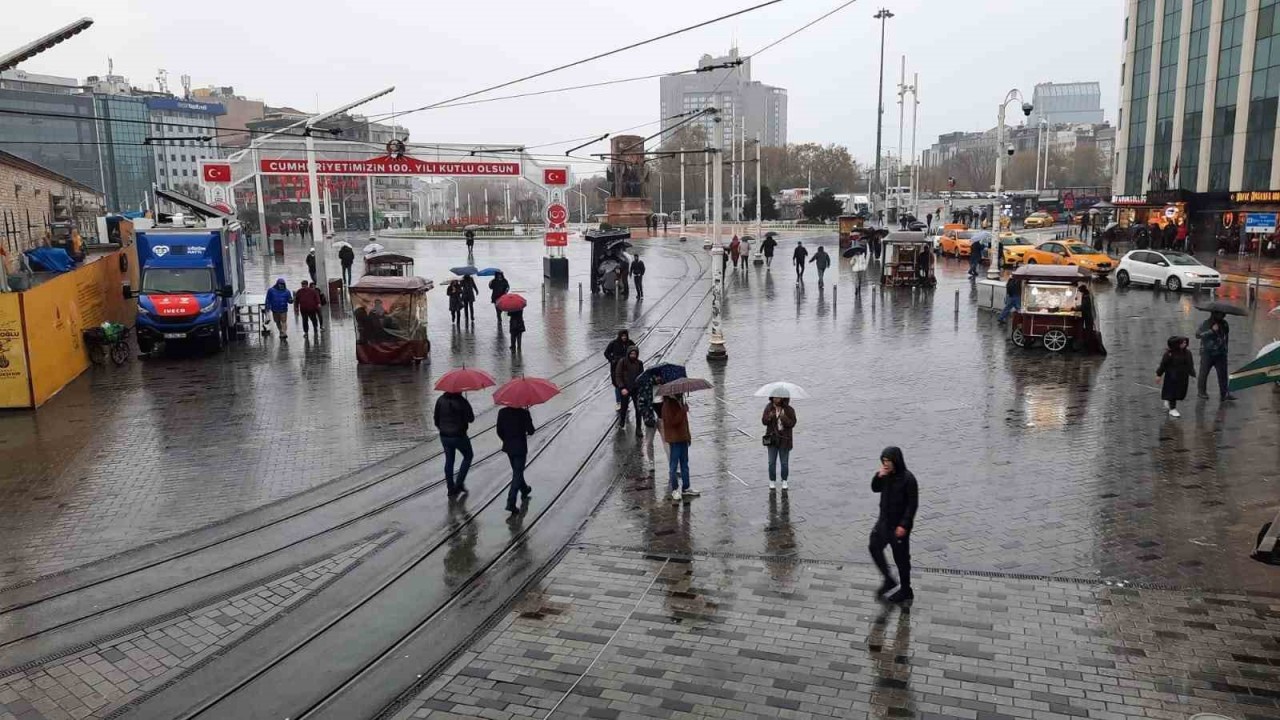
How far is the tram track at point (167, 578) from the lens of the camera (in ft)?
26.5

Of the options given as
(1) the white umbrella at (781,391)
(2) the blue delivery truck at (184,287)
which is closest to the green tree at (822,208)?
(2) the blue delivery truck at (184,287)

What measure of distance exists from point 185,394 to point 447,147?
17235mm

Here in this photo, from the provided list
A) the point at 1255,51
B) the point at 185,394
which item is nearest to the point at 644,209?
the point at 1255,51

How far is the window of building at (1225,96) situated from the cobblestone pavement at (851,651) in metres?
47.8

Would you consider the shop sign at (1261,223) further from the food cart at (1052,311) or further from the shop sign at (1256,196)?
the food cart at (1052,311)

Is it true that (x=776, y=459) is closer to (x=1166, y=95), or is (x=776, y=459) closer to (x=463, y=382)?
(x=463, y=382)

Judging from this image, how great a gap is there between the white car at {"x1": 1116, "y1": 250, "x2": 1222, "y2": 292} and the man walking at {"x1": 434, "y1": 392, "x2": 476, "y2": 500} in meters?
27.4

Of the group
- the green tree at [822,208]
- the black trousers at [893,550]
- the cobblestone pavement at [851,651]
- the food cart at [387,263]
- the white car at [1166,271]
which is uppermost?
the green tree at [822,208]

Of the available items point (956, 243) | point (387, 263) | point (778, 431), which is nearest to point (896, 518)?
point (778, 431)

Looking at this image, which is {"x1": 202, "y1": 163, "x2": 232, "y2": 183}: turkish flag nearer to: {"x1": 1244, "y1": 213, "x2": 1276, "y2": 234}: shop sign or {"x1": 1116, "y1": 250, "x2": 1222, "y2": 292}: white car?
{"x1": 1116, "y1": 250, "x2": 1222, "y2": 292}: white car

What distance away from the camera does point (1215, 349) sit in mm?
15289

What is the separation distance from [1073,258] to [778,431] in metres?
28.4

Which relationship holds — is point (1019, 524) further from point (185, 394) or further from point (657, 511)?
point (185, 394)

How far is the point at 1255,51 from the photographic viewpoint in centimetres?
4444
